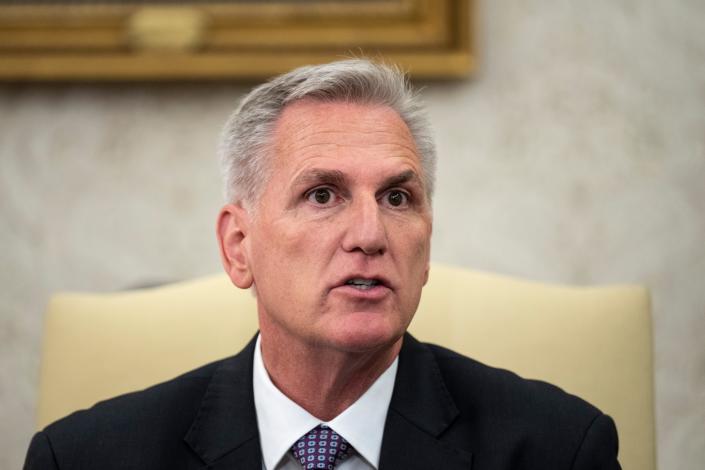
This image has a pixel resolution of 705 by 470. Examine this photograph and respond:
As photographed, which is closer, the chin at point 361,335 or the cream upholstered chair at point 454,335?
the chin at point 361,335

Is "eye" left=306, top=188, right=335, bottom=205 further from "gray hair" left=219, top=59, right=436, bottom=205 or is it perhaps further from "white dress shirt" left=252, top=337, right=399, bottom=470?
"white dress shirt" left=252, top=337, right=399, bottom=470

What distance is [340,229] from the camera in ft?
5.55

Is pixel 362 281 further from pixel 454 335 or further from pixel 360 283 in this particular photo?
pixel 454 335

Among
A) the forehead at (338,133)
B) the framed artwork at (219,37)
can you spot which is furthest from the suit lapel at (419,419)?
the framed artwork at (219,37)

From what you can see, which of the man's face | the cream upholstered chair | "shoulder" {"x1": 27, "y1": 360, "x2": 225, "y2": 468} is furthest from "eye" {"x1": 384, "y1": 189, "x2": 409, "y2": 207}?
"shoulder" {"x1": 27, "y1": 360, "x2": 225, "y2": 468}

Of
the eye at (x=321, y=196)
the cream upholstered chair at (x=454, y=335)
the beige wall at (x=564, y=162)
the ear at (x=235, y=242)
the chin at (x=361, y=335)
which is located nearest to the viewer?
the chin at (x=361, y=335)

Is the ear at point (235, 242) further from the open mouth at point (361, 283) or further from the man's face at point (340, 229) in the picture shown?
the open mouth at point (361, 283)

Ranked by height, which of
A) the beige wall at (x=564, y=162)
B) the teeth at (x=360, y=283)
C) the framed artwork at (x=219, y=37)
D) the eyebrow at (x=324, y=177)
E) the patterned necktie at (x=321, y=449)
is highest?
the framed artwork at (x=219, y=37)

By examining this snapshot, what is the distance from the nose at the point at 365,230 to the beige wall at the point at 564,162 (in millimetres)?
1089

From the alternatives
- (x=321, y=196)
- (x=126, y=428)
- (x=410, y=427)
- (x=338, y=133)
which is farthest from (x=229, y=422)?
(x=338, y=133)

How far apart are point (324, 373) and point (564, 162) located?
1.23 meters

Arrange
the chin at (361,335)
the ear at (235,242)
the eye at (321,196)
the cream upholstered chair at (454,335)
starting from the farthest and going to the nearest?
1. the cream upholstered chair at (454,335)
2. the ear at (235,242)
3. the eye at (321,196)
4. the chin at (361,335)

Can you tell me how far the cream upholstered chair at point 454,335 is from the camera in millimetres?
2004

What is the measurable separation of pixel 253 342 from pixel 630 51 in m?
1.41
